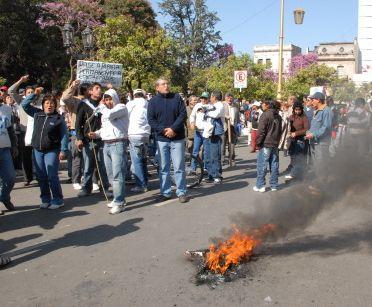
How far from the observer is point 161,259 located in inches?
188

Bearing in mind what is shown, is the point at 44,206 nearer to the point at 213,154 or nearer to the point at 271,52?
the point at 213,154

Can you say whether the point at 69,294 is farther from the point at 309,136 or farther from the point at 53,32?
the point at 53,32

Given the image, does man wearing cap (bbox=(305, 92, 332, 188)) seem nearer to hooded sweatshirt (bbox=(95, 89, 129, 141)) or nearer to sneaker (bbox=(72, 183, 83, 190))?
hooded sweatshirt (bbox=(95, 89, 129, 141))

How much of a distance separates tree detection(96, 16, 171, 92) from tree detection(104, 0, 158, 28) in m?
16.3

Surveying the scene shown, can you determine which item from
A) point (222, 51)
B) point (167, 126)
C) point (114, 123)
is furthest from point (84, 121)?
point (222, 51)

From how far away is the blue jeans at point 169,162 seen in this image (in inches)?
295

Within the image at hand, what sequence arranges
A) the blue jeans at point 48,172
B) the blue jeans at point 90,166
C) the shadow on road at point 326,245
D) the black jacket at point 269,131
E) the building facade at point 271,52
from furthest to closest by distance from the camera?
the building facade at point 271,52
the black jacket at point 269,131
the blue jeans at point 90,166
the blue jeans at point 48,172
the shadow on road at point 326,245

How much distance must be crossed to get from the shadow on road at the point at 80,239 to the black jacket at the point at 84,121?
2253mm

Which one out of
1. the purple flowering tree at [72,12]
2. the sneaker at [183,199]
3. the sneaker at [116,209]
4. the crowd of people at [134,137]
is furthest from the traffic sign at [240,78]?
the purple flowering tree at [72,12]

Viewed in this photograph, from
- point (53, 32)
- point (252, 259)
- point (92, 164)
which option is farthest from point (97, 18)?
point (252, 259)

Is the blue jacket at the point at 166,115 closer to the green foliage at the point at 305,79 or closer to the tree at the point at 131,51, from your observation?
the tree at the point at 131,51

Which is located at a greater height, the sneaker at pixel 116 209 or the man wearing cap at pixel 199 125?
the man wearing cap at pixel 199 125

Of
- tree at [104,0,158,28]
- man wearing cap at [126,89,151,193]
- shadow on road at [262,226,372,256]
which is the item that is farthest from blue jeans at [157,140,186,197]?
tree at [104,0,158,28]

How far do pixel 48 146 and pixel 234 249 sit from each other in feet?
12.7
